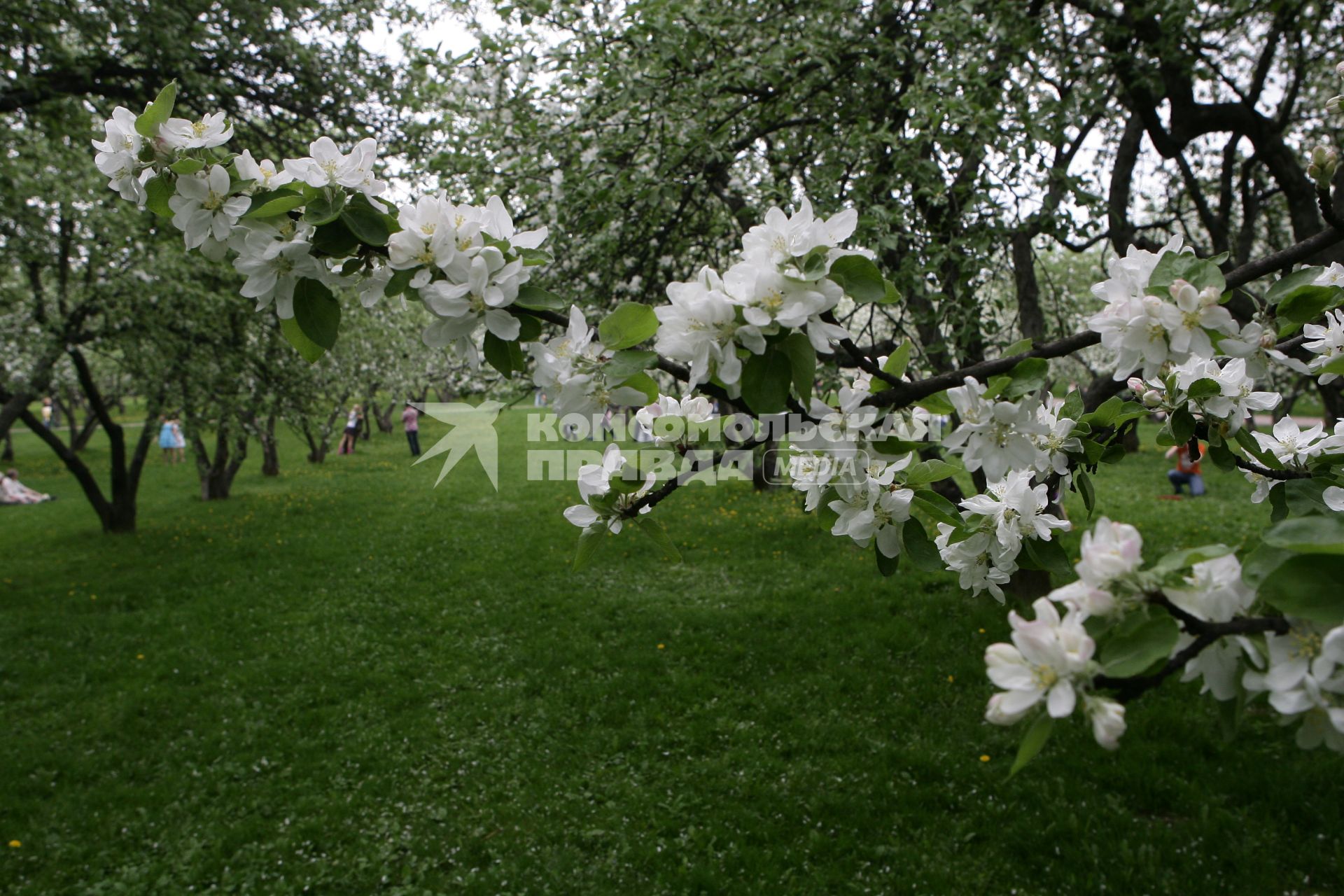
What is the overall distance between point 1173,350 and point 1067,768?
12.4 feet

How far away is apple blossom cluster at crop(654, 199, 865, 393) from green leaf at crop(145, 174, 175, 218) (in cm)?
81

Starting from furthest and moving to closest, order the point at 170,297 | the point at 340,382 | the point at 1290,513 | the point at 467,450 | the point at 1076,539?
the point at 467,450
the point at 340,382
the point at 170,297
the point at 1076,539
the point at 1290,513

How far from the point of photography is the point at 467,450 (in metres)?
19.7

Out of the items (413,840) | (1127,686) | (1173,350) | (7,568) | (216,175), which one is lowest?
(413,840)

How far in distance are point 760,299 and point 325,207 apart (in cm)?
66

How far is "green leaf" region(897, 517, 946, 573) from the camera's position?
4.41 ft

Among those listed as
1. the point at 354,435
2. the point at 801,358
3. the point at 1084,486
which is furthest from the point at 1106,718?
the point at 354,435

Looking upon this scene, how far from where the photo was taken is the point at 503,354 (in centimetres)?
120

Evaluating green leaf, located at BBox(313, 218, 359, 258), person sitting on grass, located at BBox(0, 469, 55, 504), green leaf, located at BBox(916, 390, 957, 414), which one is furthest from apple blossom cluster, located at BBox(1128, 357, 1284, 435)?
person sitting on grass, located at BBox(0, 469, 55, 504)

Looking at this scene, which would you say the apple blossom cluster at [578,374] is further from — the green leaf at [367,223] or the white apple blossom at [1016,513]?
the white apple blossom at [1016,513]

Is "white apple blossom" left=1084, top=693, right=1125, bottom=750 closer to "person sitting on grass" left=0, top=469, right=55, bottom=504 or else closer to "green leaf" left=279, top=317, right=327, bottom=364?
"green leaf" left=279, top=317, right=327, bottom=364

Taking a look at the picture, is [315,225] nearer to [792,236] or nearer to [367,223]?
[367,223]

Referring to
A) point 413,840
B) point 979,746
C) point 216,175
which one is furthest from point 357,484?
point 216,175

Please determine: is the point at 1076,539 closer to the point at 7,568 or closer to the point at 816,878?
the point at 816,878
